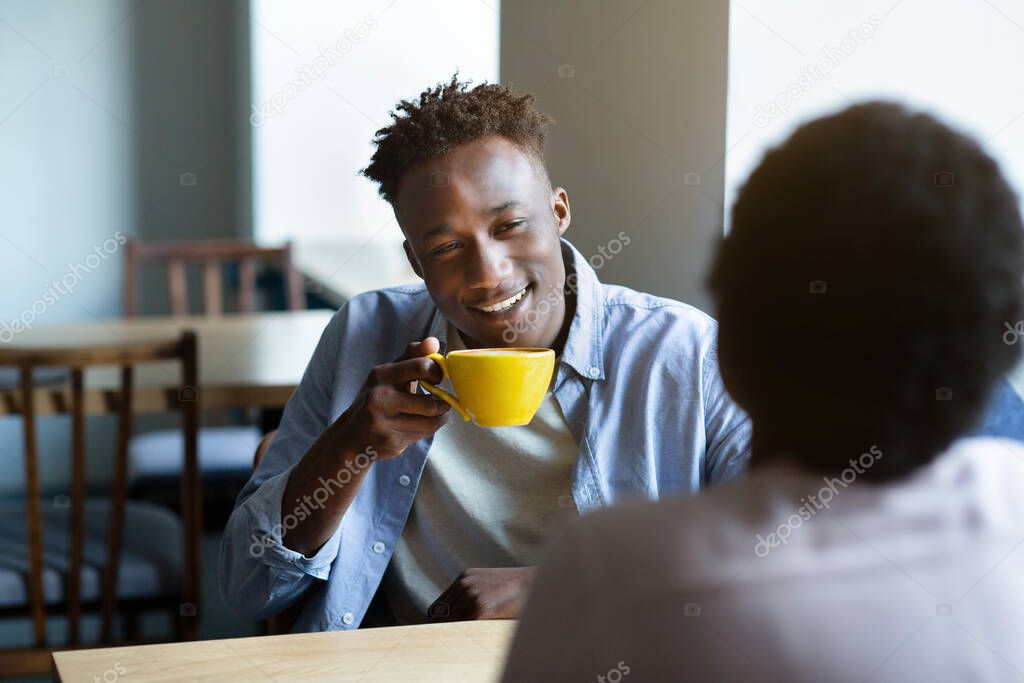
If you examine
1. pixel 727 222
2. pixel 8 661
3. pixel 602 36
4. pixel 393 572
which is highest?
pixel 602 36

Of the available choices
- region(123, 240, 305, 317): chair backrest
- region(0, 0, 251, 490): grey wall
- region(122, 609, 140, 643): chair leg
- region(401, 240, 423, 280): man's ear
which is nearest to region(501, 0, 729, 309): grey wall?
region(401, 240, 423, 280): man's ear

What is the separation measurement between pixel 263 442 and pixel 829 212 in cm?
68

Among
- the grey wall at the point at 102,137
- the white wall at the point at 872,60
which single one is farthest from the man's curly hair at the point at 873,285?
the grey wall at the point at 102,137

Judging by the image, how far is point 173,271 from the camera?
2.56m

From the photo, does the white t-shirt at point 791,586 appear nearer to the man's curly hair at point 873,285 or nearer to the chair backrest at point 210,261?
the man's curly hair at point 873,285

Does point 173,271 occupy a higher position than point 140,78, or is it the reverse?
point 140,78

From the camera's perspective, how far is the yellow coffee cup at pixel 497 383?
66cm

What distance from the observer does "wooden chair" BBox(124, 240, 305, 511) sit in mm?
1931

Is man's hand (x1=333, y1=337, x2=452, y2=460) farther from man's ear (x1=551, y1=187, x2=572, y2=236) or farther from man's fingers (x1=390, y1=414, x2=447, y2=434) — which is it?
man's ear (x1=551, y1=187, x2=572, y2=236)

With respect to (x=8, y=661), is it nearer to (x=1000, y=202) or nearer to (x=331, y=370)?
(x=331, y=370)

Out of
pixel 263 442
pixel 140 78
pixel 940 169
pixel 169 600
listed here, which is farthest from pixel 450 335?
pixel 140 78

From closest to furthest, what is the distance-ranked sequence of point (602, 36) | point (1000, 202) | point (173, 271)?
1. point (1000, 202)
2. point (602, 36)
3. point (173, 271)

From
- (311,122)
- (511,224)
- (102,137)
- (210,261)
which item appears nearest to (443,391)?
(511,224)

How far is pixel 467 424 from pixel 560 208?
0.17 metres
